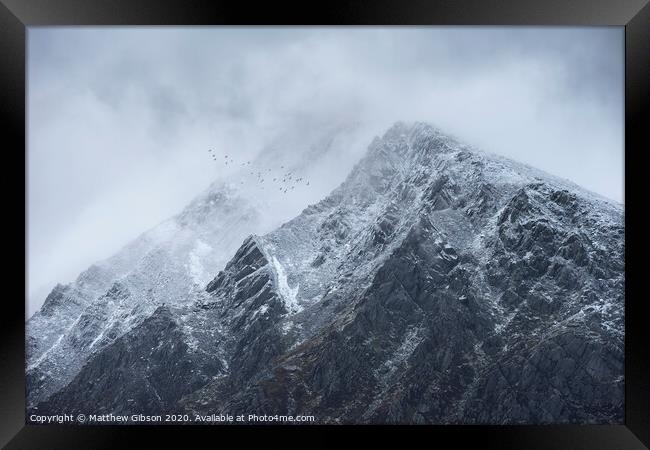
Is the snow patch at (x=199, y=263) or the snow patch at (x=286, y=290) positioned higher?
the snow patch at (x=286, y=290)

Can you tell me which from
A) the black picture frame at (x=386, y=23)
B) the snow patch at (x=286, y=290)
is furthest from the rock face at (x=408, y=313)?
the black picture frame at (x=386, y=23)

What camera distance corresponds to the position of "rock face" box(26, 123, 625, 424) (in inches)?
757

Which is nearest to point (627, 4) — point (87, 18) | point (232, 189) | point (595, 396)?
point (595, 396)

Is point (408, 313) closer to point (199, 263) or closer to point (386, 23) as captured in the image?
point (199, 263)

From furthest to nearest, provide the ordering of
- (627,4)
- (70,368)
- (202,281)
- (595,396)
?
(202,281)
(70,368)
(595,396)
(627,4)

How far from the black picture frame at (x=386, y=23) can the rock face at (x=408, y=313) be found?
1.07 meters

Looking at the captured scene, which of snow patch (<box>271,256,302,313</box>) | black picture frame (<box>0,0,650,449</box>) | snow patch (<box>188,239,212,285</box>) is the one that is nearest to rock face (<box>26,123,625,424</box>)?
snow patch (<box>271,256,302,313</box>)

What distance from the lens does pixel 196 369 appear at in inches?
868

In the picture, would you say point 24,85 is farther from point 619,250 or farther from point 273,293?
point 619,250

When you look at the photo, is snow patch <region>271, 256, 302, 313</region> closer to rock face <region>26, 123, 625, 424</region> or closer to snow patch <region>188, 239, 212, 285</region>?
rock face <region>26, 123, 625, 424</region>

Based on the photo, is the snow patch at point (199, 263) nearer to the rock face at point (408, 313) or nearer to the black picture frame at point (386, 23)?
the rock face at point (408, 313)

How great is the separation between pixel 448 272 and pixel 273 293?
776 cm

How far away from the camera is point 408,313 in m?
23.8

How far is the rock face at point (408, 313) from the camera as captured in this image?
19.2 meters
